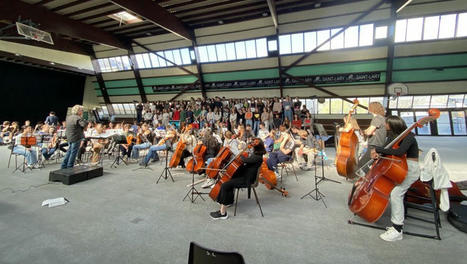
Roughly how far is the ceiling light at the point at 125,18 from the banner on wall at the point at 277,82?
5134 millimetres

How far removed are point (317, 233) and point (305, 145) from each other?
4.42 meters

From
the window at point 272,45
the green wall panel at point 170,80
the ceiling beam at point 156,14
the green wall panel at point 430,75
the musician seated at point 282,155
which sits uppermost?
the ceiling beam at point 156,14

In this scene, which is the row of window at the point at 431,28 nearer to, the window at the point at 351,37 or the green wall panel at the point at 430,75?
the green wall panel at the point at 430,75

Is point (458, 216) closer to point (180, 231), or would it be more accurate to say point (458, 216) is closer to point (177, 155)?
point (180, 231)

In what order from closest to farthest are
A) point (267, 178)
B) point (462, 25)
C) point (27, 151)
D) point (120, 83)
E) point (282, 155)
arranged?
point (267, 178), point (282, 155), point (27, 151), point (462, 25), point (120, 83)

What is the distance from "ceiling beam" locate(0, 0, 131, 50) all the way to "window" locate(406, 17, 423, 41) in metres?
17.4

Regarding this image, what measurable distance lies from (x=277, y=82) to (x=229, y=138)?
10106 millimetres

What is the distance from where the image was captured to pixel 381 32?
11156mm

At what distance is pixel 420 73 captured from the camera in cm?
1159

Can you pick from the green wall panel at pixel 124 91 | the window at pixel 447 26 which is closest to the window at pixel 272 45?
the window at pixel 447 26

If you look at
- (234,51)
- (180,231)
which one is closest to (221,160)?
(180,231)

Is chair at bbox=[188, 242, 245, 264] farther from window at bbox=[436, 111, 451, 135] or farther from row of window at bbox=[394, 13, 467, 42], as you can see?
window at bbox=[436, 111, 451, 135]

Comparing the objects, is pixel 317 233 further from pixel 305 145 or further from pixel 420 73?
pixel 420 73

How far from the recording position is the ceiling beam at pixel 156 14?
8812 mm
